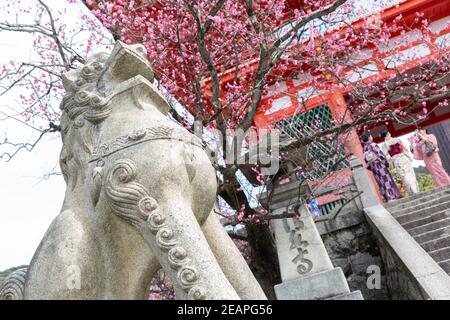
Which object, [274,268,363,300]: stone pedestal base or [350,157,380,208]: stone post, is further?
[350,157,380,208]: stone post

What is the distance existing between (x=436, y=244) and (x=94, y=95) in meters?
5.28

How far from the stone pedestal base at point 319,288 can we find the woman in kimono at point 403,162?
4510 millimetres

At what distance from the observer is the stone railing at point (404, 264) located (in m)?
4.44

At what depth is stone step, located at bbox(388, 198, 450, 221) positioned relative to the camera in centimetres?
648

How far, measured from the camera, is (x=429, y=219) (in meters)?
6.33

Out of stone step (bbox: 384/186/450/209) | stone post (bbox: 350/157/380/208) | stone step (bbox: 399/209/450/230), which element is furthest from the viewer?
stone post (bbox: 350/157/380/208)

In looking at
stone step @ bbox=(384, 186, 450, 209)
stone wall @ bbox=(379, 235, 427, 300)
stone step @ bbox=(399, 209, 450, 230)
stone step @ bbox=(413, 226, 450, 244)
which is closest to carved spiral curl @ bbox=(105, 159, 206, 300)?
stone wall @ bbox=(379, 235, 427, 300)

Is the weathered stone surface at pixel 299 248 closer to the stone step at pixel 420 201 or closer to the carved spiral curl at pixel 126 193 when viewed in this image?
the stone step at pixel 420 201

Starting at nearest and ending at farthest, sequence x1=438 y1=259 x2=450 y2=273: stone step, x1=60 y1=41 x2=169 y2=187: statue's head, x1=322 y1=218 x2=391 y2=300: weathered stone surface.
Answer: x1=60 y1=41 x2=169 y2=187: statue's head
x1=438 y1=259 x2=450 y2=273: stone step
x1=322 y1=218 x2=391 y2=300: weathered stone surface

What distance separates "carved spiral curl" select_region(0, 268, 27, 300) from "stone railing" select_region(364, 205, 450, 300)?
406 centimetres

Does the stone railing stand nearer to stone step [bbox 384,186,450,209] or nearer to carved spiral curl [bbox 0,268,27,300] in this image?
stone step [bbox 384,186,450,209]

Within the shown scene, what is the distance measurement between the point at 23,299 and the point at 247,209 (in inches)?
185

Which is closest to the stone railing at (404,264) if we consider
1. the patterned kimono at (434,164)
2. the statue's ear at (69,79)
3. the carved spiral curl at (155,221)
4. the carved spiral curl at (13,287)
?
the patterned kimono at (434,164)

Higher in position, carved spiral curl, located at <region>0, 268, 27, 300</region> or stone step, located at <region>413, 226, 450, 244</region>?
stone step, located at <region>413, 226, 450, 244</region>
